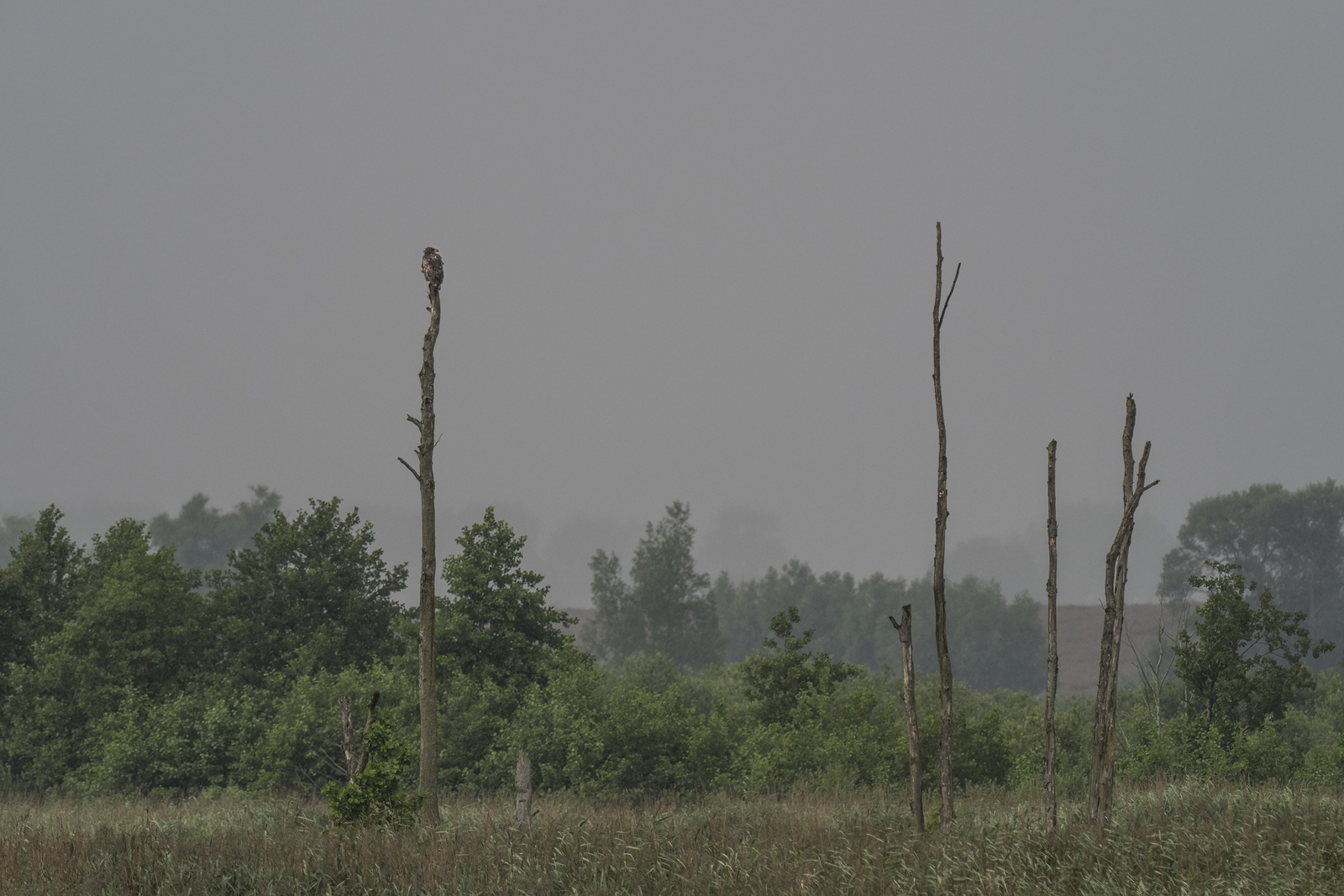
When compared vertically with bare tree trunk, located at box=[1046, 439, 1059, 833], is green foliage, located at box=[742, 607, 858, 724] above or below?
below

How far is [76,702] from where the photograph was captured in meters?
31.2

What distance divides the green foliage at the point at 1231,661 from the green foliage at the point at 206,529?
106 meters

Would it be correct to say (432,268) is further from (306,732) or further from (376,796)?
(306,732)

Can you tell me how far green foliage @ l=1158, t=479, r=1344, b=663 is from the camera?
91.9 metres

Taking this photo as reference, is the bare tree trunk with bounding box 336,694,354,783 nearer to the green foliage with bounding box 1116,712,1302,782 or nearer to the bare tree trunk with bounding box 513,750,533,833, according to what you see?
the bare tree trunk with bounding box 513,750,533,833

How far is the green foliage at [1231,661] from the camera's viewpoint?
81.6ft

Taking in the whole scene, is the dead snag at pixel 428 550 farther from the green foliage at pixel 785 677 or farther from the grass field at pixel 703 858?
the green foliage at pixel 785 677

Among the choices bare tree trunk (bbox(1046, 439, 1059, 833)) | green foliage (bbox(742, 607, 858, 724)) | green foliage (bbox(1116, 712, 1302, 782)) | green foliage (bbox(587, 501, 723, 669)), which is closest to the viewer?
bare tree trunk (bbox(1046, 439, 1059, 833))

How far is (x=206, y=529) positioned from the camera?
376 feet

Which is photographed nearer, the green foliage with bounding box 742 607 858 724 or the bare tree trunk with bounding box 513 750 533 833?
the bare tree trunk with bounding box 513 750 533 833

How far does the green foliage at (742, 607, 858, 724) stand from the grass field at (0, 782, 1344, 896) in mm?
14538

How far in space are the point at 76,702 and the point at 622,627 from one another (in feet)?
196

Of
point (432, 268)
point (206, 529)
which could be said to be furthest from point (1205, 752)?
point (206, 529)

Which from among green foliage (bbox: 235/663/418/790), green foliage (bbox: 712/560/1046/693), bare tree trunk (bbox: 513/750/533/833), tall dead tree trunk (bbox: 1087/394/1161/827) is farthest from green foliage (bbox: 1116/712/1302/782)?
green foliage (bbox: 712/560/1046/693)
